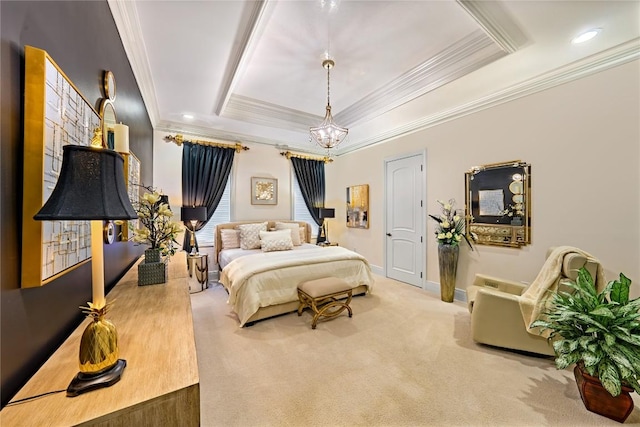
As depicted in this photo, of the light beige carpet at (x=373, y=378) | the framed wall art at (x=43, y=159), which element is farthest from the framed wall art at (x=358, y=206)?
the framed wall art at (x=43, y=159)

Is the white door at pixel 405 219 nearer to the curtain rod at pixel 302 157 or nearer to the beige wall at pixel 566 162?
the beige wall at pixel 566 162

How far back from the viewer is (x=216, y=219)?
4855 mm

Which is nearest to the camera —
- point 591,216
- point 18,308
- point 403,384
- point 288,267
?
point 18,308

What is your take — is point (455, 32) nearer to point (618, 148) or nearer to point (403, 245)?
point (618, 148)

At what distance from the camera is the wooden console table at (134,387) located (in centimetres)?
65

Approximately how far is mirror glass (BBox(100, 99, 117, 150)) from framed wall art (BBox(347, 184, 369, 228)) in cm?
432

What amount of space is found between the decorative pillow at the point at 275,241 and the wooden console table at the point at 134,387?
3.11 meters

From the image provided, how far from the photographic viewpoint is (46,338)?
0.92 meters

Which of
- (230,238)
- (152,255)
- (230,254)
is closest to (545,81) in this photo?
(152,255)

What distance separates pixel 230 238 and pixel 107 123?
3188mm

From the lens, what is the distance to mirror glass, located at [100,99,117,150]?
1.47 meters

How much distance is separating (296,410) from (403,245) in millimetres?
3415

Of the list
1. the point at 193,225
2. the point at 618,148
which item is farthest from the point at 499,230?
the point at 193,225

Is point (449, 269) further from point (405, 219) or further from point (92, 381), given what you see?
point (92, 381)
